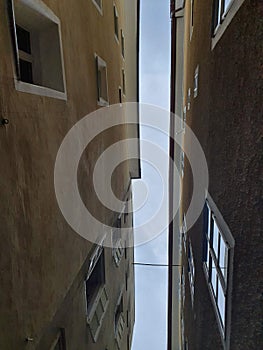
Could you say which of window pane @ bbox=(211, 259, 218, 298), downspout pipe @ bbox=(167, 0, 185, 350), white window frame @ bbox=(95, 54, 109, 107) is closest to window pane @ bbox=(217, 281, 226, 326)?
window pane @ bbox=(211, 259, 218, 298)

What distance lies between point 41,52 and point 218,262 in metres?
3.46

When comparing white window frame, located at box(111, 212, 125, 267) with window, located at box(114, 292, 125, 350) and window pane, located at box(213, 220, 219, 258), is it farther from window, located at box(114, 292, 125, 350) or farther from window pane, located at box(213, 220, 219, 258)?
window pane, located at box(213, 220, 219, 258)

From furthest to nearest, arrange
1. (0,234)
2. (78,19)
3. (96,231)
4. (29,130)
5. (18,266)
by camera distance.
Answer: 1. (96,231)
2. (78,19)
3. (29,130)
4. (18,266)
5. (0,234)

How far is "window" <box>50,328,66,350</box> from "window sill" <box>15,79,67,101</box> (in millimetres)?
3052

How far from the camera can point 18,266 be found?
277 cm

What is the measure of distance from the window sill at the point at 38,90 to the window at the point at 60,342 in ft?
10.0

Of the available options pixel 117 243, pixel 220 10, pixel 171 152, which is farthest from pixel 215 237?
pixel 171 152

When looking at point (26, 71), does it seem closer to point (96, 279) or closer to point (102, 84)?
point (102, 84)

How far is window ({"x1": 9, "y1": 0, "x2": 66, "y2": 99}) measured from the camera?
140 inches

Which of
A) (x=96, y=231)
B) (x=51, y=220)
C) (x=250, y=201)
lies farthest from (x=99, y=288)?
(x=250, y=201)

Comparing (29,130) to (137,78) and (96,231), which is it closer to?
(96,231)

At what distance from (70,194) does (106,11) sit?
545 centimetres

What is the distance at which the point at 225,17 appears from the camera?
3.24 metres

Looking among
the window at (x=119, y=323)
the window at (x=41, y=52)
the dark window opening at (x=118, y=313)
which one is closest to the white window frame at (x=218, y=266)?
the window at (x=41, y=52)
